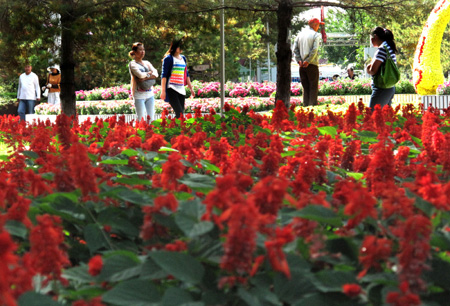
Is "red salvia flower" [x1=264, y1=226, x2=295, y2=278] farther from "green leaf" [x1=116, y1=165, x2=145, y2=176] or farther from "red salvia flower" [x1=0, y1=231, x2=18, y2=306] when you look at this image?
"green leaf" [x1=116, y1=165, x2=145, y2=176]

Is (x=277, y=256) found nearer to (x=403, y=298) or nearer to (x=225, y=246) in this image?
(x=225, y=246)

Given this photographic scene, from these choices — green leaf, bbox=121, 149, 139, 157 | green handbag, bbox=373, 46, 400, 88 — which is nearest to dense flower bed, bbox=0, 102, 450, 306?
green leaf, bbox=121, 149, 139, 157

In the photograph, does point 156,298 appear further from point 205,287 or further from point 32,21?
point 32,21

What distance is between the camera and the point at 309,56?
14727mm

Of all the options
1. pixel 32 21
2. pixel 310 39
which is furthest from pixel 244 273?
pixel 310 39

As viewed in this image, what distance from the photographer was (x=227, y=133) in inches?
201

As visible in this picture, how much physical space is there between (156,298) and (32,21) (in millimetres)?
9123

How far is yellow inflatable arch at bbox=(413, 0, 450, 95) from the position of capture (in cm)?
1428

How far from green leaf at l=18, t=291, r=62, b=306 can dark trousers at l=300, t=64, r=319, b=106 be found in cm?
1411

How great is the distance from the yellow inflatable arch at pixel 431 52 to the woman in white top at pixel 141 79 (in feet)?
22.5

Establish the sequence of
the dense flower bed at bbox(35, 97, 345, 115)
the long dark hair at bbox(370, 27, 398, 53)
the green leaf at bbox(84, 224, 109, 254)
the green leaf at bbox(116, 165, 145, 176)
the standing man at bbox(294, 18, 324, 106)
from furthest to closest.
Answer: the dense flower bed at bbox(35, 97, 345, 115)
the standing man at bbox(294, 18, 324, 106)
the long dark hair at bbox(370, 27, 398, 53)
the green leaf at bbox(116, 165, 145, 176)
the green leaf at bbox(84, 224, 109, 254)

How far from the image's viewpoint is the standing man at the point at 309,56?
549 inches

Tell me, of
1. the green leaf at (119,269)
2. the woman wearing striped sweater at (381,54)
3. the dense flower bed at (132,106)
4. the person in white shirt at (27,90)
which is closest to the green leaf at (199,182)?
the green leaf at (119,269)

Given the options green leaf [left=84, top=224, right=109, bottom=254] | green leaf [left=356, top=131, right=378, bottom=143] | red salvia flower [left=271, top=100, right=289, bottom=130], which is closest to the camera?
green leaf [left=84, top=224, right=109, bottom=254]
